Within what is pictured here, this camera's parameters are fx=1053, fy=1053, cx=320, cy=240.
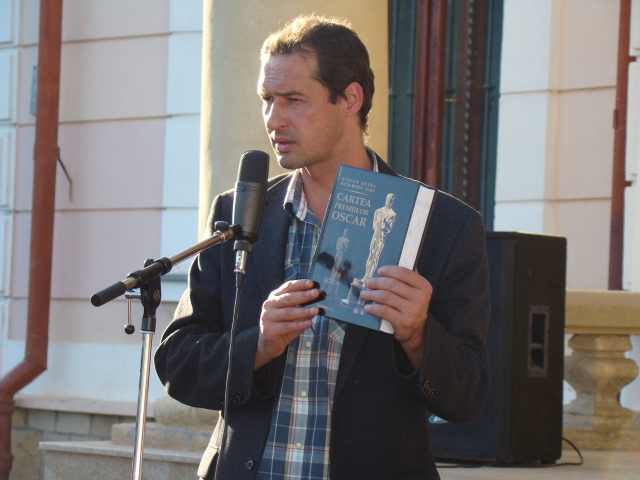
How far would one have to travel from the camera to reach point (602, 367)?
4785mm

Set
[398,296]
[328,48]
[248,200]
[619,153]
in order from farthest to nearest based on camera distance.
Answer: [619,153] → [328,48] → [248,200] → [398,296]

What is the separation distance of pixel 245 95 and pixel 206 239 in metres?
2.21

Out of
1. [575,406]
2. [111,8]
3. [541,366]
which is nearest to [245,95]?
[541,366]

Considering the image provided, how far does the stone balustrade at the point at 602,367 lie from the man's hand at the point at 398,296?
2698 millimetres

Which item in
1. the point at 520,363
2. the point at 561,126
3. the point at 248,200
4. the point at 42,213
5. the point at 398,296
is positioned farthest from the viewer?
the point at 42,213

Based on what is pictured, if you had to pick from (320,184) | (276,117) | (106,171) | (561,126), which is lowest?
(320,184)

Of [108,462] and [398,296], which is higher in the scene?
[398,296]

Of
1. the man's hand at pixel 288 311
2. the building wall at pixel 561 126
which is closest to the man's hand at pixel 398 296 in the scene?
the man's hand at pixel 288 311

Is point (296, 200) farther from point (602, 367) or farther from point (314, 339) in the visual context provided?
point (602, 367)

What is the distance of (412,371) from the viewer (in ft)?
7.38

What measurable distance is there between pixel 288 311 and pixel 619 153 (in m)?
3.95

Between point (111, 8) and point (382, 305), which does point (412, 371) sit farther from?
point (111, 8)

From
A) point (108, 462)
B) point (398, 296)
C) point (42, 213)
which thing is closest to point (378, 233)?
point (398, 296)

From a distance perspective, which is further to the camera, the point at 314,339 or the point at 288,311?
the point at 314,339
